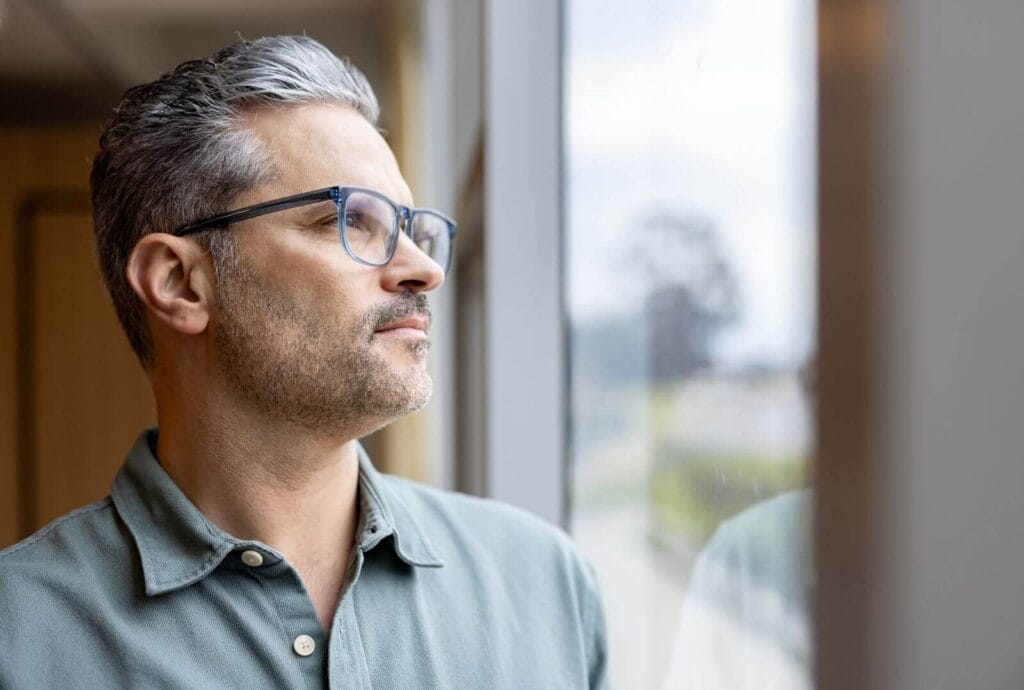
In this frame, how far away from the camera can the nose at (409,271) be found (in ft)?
3.56

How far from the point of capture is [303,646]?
36.8 inches

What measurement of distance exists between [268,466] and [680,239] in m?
0.53

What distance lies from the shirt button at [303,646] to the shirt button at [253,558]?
0.28ft

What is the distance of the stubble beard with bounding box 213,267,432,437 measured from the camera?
1.03 m

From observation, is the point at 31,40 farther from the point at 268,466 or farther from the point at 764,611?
the point at 764,611

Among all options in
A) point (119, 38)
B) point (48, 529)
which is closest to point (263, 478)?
point (48, 529)

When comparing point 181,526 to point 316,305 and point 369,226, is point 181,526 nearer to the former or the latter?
point 316,305

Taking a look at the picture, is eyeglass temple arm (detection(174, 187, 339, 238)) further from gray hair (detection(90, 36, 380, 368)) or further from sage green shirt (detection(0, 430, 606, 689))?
sage green shirt (detection(0, 430, 606, 689))

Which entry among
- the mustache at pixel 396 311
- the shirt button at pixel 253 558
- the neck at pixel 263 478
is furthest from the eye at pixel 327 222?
the shirt button at pixel 253 558

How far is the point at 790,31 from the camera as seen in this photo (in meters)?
0.67

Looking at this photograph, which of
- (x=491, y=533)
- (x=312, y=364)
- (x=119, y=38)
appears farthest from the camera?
(x=119, y=38)

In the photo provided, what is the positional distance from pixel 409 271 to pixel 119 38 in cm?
253

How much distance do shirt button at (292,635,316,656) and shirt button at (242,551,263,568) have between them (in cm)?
9

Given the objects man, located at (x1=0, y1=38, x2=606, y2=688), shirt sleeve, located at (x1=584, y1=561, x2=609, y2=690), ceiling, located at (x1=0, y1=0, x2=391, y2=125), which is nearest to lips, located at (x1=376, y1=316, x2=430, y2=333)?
man, located at (x1=0, y1=38, x2=606, y2=688)
